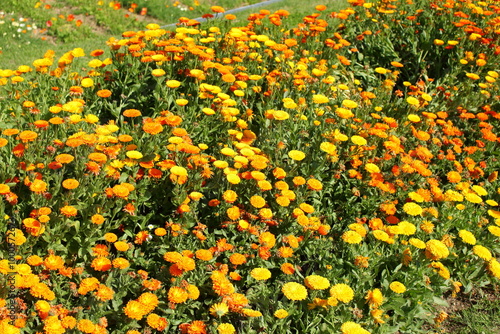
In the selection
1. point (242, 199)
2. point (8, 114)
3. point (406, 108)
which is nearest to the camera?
point (242, 199)

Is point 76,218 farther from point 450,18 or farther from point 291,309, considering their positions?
point 450,18

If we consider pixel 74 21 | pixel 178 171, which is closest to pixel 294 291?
pixel 178 171

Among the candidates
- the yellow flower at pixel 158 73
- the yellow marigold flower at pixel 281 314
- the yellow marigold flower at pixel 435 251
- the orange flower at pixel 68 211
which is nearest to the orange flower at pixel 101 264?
the orange flower at pixel 68 211

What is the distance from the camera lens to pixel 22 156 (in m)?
3.68

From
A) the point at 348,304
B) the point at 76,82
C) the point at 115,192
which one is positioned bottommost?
the point at 348,304

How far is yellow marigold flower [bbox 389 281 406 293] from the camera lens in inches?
128

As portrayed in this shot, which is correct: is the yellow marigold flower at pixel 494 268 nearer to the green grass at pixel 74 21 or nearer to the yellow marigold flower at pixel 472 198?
the yellow marigold flower at pixel 472 198

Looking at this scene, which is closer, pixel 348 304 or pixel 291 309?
pixel 291 309

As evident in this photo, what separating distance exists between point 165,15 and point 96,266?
10.6m

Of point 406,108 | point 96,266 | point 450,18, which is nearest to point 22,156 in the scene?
point 96,266

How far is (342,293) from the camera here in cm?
304

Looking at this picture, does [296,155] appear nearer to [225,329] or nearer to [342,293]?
[342,293]

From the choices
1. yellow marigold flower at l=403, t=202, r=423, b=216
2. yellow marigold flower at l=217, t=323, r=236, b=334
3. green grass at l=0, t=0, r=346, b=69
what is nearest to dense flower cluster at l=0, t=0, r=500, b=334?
yellow marigold flower at l=217, t=323, r=236, b=334

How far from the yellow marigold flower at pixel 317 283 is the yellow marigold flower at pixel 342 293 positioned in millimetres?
50
